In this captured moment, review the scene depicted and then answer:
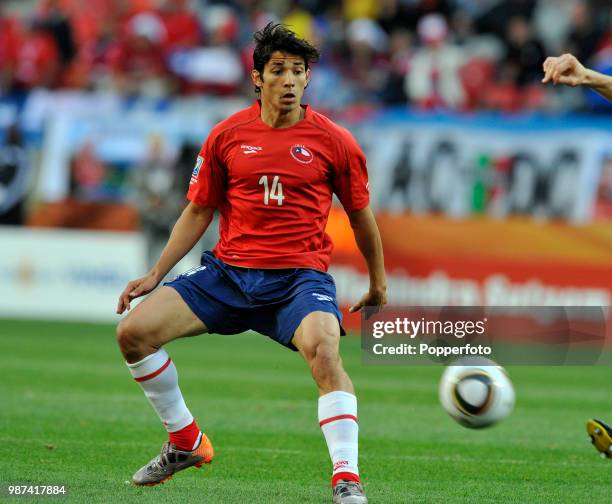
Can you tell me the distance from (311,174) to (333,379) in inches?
44.8

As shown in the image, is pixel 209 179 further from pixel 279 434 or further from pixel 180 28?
pixel 180 28

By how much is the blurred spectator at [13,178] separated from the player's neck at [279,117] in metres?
13.7

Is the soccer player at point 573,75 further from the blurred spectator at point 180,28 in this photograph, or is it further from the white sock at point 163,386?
the blurred spectator at point 180,28

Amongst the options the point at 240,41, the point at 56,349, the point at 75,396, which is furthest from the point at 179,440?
the point at 240,41

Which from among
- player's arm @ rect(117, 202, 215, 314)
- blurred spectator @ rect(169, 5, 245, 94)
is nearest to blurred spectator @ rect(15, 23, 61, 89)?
blurred spectator @ rect(169, 5, 245, 94)

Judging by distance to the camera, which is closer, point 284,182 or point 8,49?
point 284,182

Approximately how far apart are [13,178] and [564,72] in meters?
15.2

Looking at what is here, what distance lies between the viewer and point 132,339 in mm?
Answer: 6586

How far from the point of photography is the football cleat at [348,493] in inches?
235

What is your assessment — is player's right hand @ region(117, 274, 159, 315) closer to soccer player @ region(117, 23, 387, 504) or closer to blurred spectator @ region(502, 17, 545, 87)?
soccer player @ region(117, 23, 387, 504)

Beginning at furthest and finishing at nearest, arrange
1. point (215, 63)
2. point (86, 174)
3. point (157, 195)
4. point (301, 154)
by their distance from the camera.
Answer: point (215, 63) < point (86, 174) < point (157, 195) < point (301, 154)

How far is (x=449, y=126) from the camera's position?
1783 cm

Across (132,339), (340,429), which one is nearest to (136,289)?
(132,339)

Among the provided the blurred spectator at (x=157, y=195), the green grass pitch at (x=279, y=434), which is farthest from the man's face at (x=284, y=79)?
the blurred spectator at (x=157, y=195)
